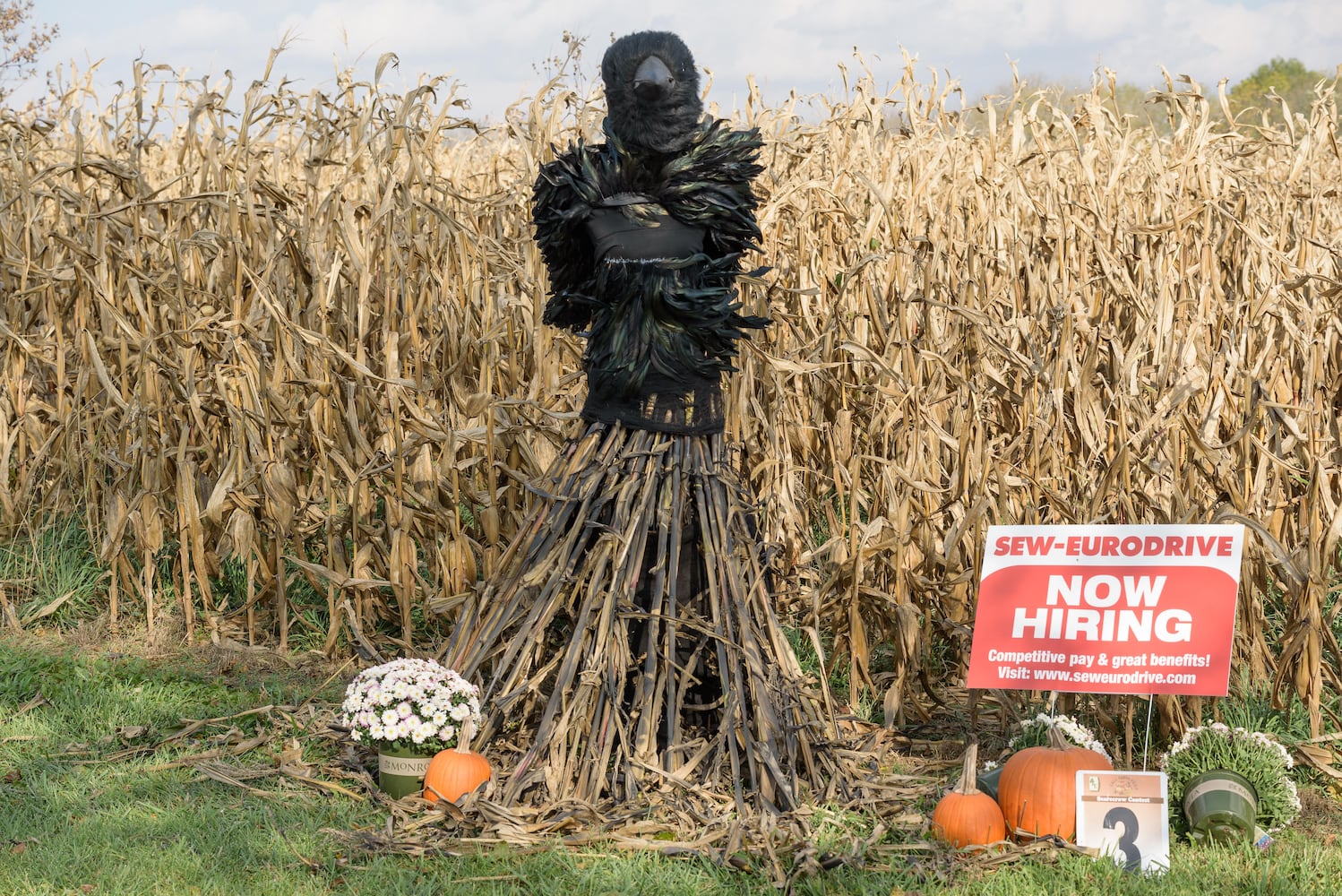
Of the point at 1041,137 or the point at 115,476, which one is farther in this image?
the point at 1041,137

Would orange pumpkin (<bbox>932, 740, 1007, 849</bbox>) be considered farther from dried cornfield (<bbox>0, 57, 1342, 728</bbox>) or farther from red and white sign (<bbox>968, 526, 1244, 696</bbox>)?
dried cornfield (<bbox>0, 57, 1342, 728</bbox>)

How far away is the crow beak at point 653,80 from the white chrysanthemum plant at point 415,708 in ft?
5.75

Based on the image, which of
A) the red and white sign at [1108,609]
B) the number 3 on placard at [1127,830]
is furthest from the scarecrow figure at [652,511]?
the number 3 on placard at [1127,830]

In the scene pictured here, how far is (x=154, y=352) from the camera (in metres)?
5.16

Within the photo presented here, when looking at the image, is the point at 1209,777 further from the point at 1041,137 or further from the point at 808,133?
the point at 808,133

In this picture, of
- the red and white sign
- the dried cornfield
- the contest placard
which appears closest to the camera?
the contest placard

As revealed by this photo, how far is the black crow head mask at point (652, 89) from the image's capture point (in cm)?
340

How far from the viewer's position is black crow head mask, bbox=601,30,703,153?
3.40 m

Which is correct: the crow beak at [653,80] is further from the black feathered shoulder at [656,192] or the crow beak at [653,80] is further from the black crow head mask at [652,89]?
the black feathered shoulder at [656,192]

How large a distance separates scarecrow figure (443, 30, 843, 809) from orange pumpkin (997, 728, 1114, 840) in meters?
0.52

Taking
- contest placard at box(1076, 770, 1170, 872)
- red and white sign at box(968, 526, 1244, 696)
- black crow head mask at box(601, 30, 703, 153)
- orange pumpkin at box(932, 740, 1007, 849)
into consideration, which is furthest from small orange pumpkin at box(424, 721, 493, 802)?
black crow head mask at box(601, 30, 703, 153)

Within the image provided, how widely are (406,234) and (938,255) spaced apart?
217 cm


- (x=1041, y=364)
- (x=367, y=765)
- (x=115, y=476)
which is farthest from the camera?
(x=115, y=476)

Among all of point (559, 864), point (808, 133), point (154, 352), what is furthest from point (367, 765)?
point (808, 133)
